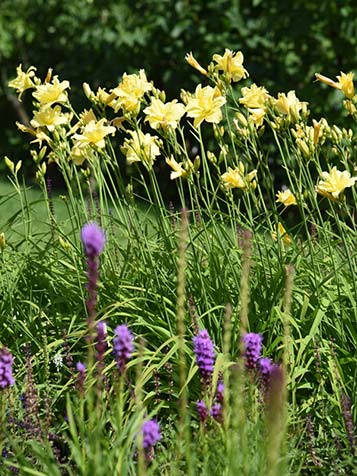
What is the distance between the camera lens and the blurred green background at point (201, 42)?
7398mm

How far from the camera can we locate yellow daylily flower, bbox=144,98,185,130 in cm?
316

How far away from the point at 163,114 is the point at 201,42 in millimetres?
4975

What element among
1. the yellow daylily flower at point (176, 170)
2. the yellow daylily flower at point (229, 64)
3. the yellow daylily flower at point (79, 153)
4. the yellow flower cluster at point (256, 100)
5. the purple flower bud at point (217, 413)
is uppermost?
the yellow daylily flower at point (229, 64)

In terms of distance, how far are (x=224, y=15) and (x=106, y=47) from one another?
1.20 meters

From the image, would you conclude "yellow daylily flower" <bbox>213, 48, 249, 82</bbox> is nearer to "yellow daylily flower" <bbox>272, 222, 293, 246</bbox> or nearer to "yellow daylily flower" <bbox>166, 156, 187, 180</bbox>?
"yellow daylily flower" <bbox>166, 156, 187, 180</bbox>

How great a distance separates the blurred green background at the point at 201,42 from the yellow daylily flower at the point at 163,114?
4.22m

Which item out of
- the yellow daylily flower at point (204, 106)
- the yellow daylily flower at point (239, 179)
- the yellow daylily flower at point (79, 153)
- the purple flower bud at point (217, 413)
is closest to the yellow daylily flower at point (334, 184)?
the yellow daylily flower at point (239, 179)

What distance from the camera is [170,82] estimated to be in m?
8.17

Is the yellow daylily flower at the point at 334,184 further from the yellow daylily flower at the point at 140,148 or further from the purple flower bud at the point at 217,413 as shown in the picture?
the purple flower bud at the point at 217,413

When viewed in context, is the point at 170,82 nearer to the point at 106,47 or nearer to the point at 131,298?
the point at 106,47

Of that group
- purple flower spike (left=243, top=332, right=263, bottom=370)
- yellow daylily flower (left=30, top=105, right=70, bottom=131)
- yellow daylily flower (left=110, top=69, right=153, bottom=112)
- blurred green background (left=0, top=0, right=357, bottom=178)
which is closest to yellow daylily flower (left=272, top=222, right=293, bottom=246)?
yellow daylily flower (left=110, top=69, right=153, bottom=112)

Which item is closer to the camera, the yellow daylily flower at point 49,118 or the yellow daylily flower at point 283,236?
the yellow daylily flower at point 49,118

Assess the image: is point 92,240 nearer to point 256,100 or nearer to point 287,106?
point 287,106

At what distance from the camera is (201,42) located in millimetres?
7992
